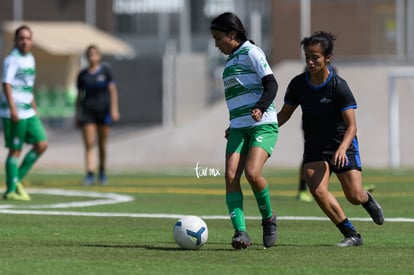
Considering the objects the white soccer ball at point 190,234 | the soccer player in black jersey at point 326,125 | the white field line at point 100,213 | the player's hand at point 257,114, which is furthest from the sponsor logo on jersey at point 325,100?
the white field line at point 100,213

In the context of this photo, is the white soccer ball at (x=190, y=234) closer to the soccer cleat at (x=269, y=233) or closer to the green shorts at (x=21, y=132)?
the soccer cleat at (x=269, y=233)

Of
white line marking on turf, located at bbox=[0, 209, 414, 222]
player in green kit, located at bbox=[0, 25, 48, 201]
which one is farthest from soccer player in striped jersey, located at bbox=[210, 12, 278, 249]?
player in green kit, located at bbox=[0, 25, 48, 201]

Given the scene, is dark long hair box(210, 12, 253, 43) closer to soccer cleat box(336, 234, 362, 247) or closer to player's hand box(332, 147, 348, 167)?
player's hand box(332, 147, 348, 167)

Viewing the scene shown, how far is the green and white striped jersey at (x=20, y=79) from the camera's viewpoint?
1714cm

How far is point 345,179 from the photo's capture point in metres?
11.3

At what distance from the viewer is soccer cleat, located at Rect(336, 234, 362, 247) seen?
432 inches

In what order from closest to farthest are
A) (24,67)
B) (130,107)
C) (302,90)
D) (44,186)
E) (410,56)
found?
(302,90) → (24,67) → (44,186) → (410,56) → (130,107)

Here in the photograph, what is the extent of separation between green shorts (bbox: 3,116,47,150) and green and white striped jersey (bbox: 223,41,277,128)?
6.62 m

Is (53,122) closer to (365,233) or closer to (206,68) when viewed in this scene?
(206,68)

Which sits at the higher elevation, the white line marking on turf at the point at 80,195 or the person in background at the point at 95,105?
the person in background at the point at 95,105

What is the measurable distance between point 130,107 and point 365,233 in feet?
81.9

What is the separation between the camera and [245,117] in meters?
11.1

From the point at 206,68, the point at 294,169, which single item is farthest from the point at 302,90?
the point at 206,68

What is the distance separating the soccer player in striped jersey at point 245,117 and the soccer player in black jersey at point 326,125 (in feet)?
1.03
